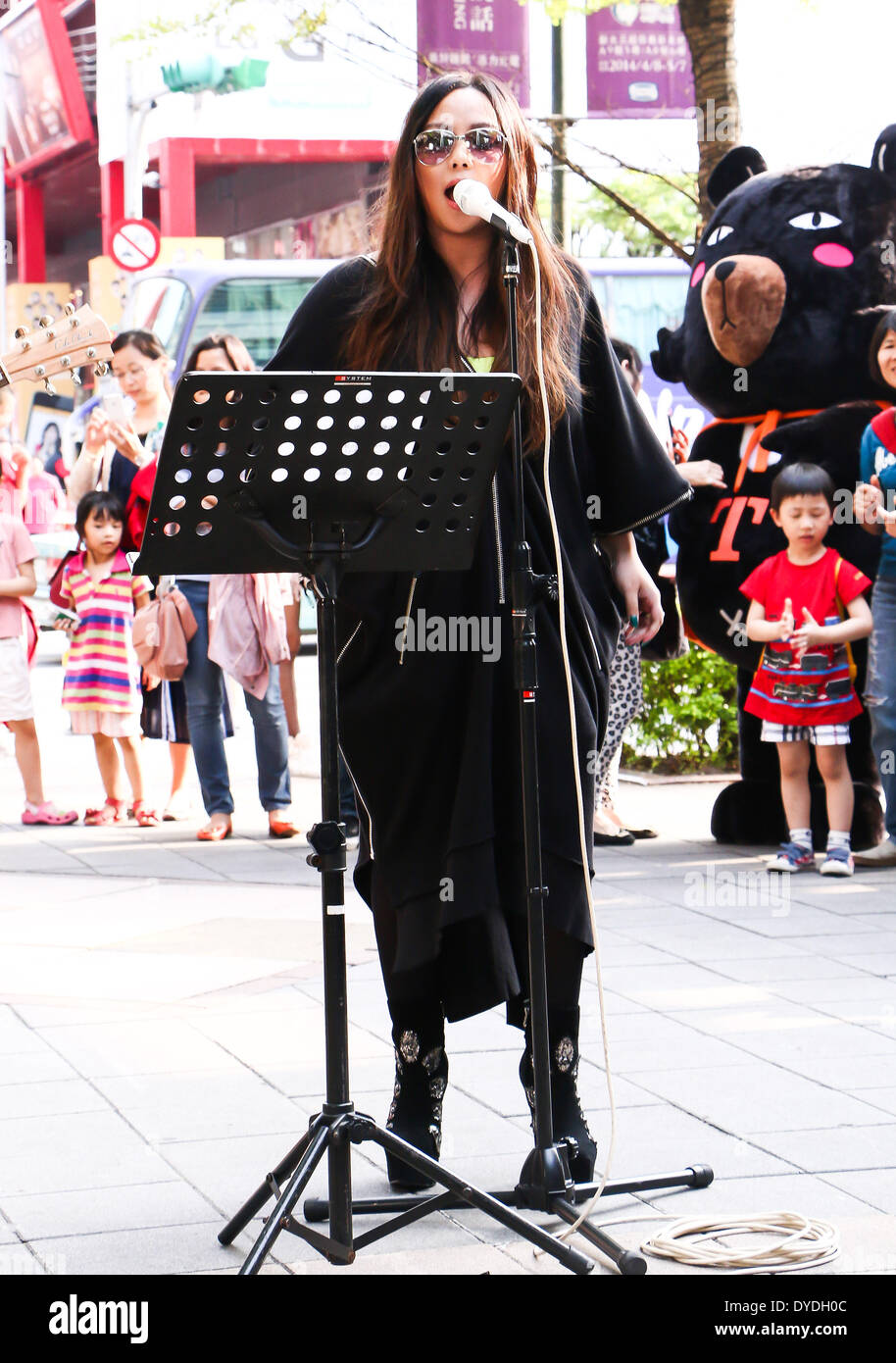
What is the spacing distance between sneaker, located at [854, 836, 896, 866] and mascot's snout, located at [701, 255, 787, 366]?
6.56 ft

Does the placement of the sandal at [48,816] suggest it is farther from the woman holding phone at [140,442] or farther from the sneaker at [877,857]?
the sneaker at [877,857]

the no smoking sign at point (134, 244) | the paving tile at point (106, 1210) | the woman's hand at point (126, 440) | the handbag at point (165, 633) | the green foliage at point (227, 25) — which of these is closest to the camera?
the paving tile at point (106, 1210)

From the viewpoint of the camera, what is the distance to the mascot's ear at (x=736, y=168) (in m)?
7.71

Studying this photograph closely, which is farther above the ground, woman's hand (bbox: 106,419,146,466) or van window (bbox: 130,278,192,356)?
van window (bbox: 130,278,192,356)

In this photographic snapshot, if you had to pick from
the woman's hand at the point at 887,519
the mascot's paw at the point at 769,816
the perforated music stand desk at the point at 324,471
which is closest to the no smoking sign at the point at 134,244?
the mascot's paw at the point at 769,816

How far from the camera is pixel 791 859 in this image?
708 cm

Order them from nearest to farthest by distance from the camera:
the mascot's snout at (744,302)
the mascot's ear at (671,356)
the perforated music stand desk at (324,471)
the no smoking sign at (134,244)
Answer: the perforated music stand desk at (324,471) → the mascot's snout at (744,302) → the mascot's ear at (671,356) → the no smoking sign at (134,244)

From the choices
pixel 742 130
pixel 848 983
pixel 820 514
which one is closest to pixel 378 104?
pixel 742 130

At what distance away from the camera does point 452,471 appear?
3.21 m

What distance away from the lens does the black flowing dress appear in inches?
140

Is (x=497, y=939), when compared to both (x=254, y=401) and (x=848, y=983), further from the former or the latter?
(x=848, y=983)

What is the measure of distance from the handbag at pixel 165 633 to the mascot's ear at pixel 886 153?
3.35m

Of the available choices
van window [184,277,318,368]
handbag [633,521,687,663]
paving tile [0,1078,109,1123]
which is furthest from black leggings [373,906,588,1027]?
van window [184,277,318,368]

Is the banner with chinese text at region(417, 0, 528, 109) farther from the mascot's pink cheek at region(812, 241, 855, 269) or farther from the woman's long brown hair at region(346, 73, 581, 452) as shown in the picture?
the woman's long brown hair at region(346, 73, 581, 452)
